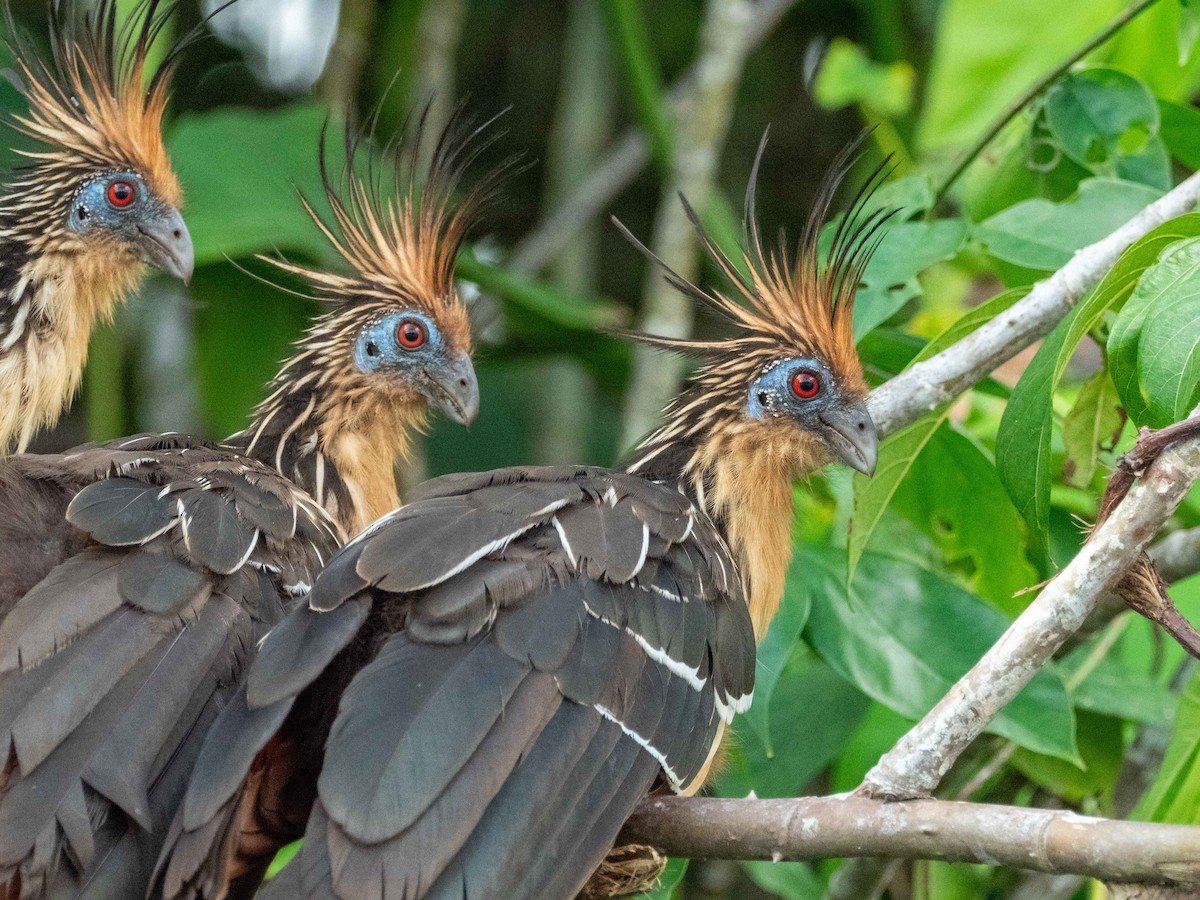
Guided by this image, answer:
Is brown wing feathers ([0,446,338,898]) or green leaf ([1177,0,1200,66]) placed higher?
green leaf ([1177,0,1200,66])

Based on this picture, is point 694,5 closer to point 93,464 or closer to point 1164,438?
point 93,464

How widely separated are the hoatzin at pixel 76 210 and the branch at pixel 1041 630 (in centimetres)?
210

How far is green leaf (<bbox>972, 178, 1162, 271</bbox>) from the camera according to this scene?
2.99 m

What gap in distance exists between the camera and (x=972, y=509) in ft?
10.5

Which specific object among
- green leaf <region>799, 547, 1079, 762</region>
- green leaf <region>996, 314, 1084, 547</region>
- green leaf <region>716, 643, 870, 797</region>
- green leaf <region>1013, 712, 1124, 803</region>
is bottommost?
green leaf <region>716, 643, 870, 797</region>

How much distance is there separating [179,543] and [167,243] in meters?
1.05

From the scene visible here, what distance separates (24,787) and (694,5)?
5.24 metres

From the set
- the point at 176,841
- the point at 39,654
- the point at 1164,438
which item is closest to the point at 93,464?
the point at 39,654

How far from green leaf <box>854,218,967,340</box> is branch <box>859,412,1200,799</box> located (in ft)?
3.63

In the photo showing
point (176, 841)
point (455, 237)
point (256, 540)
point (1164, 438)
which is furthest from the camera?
point (455, 237)

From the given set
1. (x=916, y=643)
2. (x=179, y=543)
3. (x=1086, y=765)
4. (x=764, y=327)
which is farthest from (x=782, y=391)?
(x=179, y=543)

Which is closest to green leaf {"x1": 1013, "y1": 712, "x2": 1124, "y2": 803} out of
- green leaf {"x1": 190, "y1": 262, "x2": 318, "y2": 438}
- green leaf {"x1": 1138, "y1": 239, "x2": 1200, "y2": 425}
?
green leaf {"x1": 1138, "y1": 239, "x2": 1200, "y2": 425}

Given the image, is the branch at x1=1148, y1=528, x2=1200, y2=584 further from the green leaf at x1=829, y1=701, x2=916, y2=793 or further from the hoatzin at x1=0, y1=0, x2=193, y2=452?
the hoatzin at x1=0, y1=0, x2=193, y2=452

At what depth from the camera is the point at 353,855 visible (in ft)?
6.84
